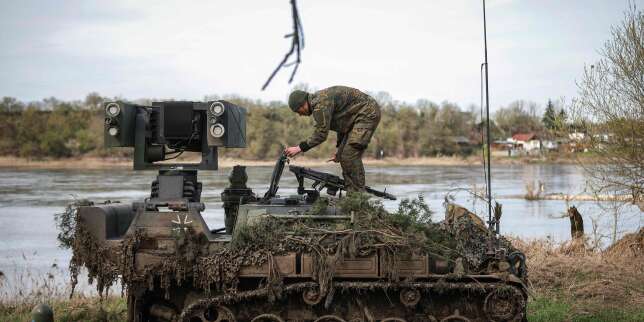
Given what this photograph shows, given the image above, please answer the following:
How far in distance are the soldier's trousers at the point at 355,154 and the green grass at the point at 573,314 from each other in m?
2.85

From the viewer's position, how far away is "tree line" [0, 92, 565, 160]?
36.8 metres

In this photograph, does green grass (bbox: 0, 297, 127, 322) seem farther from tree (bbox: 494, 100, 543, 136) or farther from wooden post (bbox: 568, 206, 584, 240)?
tree (bbox: 494, 100, 543, 136)

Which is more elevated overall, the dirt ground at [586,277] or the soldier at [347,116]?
the soldier at [347,116]

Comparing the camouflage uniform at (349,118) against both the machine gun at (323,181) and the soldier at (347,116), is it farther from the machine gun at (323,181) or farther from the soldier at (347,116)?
the machine gun at (323,181)

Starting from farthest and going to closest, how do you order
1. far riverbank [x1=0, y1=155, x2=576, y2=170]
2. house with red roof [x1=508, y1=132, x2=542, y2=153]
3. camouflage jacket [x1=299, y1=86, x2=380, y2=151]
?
house with red roof [x1=508, y1=132, x2=542, y2=153]
far riverbank [x1=0, y1=155, x2=576, y2=170]
camouflage jacket [x1=299, y1=86, x2=380, y2=151]

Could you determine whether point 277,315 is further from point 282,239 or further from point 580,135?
point 580,135

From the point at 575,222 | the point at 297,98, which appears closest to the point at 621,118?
the point at 575,222

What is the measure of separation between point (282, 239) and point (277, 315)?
0.74 m

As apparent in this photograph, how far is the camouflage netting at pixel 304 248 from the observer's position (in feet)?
24.3

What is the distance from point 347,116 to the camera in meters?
8.72

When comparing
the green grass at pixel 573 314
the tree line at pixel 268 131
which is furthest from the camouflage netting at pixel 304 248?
the tree line at pixel 268 131

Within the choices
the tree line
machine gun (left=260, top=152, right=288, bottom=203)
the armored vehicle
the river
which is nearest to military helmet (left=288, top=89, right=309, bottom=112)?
machine gun (left=260, top=152, right=288, bottom=203)

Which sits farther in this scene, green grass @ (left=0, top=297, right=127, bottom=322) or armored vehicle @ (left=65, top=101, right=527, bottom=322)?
green grass @ (left=0, top=297, right=127, bottom=322)

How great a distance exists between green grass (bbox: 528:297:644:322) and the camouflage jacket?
3211 mm
